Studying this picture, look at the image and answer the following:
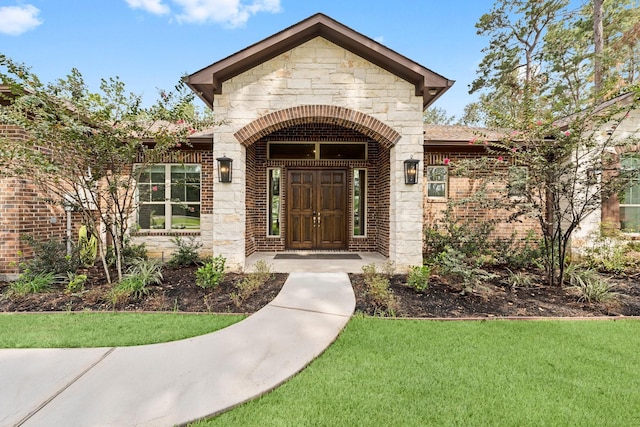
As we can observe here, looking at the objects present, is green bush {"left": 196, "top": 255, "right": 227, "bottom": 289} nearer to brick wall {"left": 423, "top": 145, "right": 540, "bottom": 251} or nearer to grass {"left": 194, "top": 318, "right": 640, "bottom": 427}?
grass {"left": 194, "top": 318, "right": 640, "bottom": 427}

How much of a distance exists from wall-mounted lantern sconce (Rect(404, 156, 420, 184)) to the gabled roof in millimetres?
1377

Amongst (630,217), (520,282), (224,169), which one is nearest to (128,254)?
(224,169)

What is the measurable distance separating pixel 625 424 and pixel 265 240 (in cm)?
720

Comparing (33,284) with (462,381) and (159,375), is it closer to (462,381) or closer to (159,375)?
(159,375)

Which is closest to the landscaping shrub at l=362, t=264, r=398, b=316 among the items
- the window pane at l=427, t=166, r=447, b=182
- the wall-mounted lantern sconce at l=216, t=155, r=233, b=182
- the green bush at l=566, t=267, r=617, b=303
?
the green bush at l=566, t=267, r=617, b=303

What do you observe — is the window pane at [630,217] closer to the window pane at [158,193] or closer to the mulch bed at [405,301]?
the mulch bed at [405,301]

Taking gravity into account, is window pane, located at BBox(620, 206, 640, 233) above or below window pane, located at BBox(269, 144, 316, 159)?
below

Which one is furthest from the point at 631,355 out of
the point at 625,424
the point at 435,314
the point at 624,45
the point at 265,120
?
the point at 624,45

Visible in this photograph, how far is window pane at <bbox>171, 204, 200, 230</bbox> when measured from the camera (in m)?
7.57

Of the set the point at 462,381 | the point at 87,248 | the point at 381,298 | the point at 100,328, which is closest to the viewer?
the point at 462,381

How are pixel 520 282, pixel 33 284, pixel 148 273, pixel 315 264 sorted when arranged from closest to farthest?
1. pixel 33 284
2. pixel 148 273
3. pixel 520 282
4. pixel 315 264

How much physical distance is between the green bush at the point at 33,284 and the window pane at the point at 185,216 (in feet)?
9.21

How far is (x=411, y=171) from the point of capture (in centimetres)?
568

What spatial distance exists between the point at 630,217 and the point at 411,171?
241 inches
